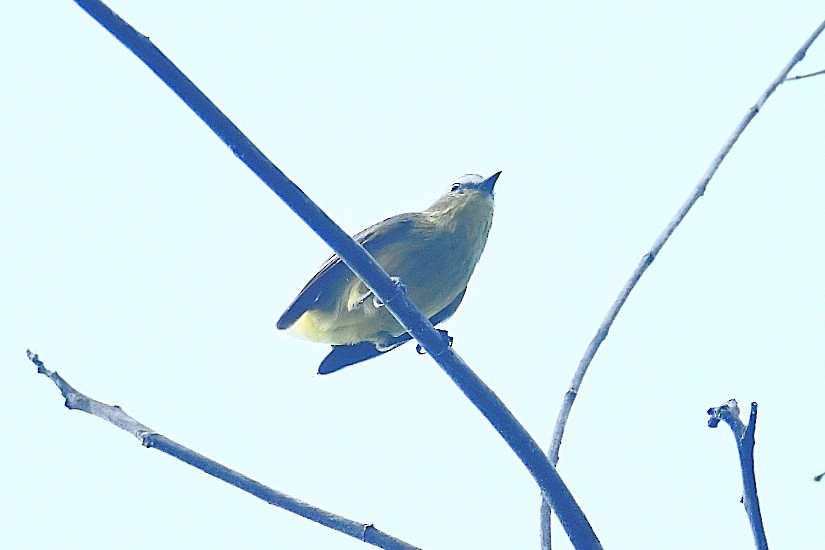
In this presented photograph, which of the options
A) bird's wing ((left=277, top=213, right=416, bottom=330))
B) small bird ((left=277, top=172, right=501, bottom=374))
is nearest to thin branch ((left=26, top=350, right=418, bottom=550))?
small bird ((left=277, top=172, right=501, bottom=374))

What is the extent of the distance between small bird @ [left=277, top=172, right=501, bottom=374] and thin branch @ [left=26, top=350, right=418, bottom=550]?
2440 mm

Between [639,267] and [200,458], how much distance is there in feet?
4.53

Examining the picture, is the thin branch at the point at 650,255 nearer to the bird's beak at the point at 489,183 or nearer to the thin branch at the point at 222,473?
the thin branch at the point at 222,473

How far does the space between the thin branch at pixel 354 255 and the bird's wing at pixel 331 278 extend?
228 cm

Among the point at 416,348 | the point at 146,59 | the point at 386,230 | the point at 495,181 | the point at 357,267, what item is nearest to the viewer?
the point at 146,59

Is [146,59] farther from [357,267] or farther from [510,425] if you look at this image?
[510,425]

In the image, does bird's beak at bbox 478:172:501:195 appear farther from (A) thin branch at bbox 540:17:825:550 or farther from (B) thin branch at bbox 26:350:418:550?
(B) thin branch at bbox 26:350:418:550

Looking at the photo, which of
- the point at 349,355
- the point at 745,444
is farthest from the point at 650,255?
the point at 349,355

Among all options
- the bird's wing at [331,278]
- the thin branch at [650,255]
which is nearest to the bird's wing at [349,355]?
the bird's wing at [331,278]

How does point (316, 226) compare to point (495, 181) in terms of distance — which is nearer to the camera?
point (316, 226)

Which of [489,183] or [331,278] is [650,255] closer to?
[331,278]

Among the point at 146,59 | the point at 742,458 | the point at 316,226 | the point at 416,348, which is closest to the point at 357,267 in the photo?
the point at 316,226

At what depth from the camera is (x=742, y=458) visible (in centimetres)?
193

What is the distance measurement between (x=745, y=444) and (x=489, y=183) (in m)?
3.93
